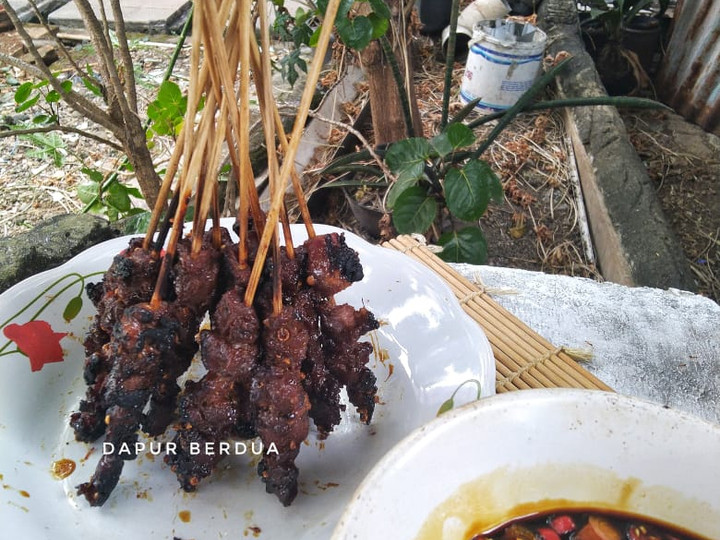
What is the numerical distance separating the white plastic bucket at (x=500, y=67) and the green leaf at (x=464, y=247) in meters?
1.75

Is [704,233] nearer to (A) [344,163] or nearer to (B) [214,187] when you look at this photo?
(A) [344,163]

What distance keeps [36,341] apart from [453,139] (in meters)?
1.54

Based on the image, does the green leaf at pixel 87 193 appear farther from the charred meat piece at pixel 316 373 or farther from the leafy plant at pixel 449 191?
the charred meat piece at pixel 316 373

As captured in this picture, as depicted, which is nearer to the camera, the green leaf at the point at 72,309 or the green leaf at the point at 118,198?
the green leaf at the point at 72,309

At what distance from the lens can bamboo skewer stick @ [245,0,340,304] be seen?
0.88 m

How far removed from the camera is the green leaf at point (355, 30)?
201 cm

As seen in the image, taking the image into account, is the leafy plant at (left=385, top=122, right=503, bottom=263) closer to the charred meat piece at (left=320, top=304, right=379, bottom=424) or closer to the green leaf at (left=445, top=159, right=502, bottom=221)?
the green leaf at (left=445, top=159, right=502, bottom=221)

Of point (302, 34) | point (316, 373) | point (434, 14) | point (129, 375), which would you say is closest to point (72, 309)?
point (129, 375)

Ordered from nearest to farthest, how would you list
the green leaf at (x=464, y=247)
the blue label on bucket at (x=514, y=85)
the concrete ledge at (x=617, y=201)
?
the green leaf at (x=464, y=247), the concrete ledge at (x=617, y=201), the blue label on bucket at (x=514, y=85)

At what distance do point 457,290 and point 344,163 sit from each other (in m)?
1.45

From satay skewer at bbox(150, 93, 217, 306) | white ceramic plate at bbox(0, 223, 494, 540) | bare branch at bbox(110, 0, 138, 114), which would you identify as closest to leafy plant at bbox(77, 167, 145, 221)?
bare branch at bbox(110, 0, 138, 114)

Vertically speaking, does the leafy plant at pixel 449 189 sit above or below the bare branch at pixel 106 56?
below

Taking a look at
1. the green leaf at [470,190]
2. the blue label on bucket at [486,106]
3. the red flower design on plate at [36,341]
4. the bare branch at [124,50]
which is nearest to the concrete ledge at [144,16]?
the blue label on bucket at [486,106]

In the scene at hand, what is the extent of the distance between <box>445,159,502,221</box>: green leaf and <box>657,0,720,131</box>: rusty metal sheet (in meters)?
2.38
